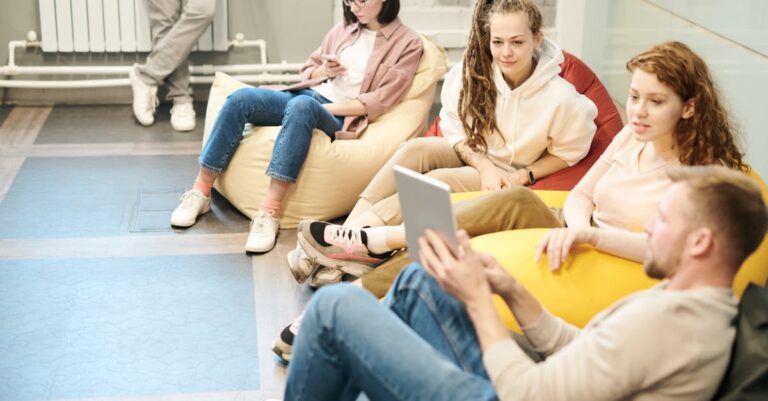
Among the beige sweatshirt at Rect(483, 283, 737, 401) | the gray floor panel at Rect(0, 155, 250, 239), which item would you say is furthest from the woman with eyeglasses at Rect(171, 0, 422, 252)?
the beige sweatshirt at Rect(483, 283, 737, 401)

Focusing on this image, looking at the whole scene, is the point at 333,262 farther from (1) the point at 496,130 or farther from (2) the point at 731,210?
(2) the point at 731,210

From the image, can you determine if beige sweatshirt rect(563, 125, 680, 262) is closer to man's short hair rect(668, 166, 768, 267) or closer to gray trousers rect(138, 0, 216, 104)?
man's short hair rect(668, 166, 768, 267)

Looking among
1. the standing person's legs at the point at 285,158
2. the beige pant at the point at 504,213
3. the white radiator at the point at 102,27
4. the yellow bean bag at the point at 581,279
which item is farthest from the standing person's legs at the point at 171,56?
the yellow bean bag at the point at 581,279

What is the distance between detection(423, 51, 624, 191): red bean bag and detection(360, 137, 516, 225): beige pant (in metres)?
0.23

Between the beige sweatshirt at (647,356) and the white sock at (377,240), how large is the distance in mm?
1295

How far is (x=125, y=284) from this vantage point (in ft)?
10.8

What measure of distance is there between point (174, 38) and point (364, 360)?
11.1 feet

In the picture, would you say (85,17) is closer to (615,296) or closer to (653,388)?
(615,296)

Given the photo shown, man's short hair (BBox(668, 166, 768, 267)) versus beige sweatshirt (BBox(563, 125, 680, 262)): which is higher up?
man's short hair (BBox(668, 166, 768, 267))

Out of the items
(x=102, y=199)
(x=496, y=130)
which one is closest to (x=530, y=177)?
(x=496, y=130)

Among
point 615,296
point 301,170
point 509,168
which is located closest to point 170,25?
point 301,170

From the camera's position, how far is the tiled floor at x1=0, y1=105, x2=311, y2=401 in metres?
2.74

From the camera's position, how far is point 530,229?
271cm

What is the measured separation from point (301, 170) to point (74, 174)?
1143 mm
